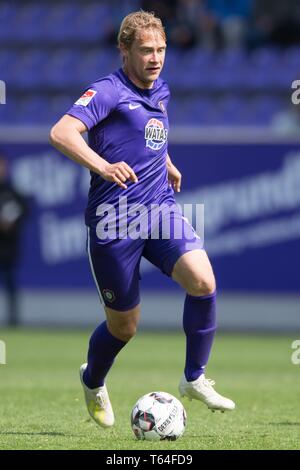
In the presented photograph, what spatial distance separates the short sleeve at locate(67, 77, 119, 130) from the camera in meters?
6.81

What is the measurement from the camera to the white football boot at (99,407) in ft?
24.1

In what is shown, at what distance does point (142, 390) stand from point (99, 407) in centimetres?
247

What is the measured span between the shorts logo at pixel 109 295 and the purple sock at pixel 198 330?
448 mm

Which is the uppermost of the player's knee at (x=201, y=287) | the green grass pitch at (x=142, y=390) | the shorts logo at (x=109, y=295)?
the player's knee at (x=201, y=287)

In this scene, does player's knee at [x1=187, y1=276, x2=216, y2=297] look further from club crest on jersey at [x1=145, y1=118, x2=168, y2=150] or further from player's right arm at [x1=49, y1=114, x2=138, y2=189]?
club crest on jersey at [x1=145, y1=118, x2=168, y2=150]

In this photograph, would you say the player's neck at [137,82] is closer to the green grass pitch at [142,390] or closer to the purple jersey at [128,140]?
the purple jersey at [128,140]

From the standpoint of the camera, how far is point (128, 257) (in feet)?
23.1

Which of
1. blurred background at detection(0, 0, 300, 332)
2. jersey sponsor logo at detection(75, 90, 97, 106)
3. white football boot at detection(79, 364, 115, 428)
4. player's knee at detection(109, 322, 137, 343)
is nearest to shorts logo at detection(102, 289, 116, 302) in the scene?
player's knee at detection(109, 322, 137, 343)

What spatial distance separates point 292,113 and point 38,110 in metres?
4.08

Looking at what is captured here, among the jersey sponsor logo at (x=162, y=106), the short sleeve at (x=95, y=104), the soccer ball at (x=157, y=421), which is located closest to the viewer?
the soccer ball at (x=157, y=421)

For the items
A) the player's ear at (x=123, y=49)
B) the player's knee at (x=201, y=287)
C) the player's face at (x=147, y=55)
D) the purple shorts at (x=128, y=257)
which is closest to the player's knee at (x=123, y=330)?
the purple shorts at (x=128, y=257)

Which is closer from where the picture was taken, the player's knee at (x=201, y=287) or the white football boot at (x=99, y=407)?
the player's knee at (x=201, y=287)

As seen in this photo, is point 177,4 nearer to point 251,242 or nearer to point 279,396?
point 251,242

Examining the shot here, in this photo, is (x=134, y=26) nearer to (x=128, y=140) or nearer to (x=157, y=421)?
(x=128, y=140)
